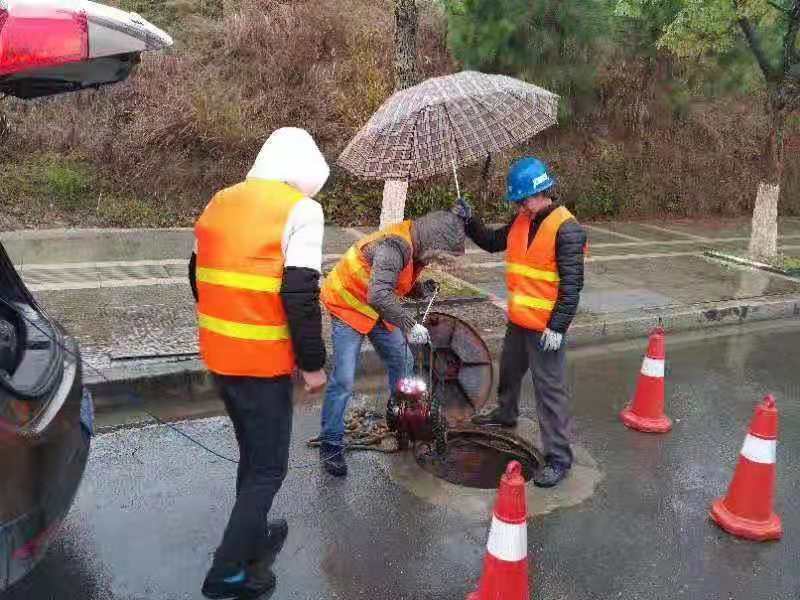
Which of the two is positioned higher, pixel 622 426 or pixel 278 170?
pixel 278 170

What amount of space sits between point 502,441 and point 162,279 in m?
4.13

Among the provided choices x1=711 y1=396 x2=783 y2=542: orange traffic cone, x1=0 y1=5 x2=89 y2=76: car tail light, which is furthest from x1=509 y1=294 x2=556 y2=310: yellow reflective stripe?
x1=0 y1=5 x2=89 y2=76: car tail light

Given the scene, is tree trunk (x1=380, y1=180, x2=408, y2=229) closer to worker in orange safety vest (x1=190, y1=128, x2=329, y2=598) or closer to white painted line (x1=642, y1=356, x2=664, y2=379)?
white painted line (x1=642, y1=356, x2=664, y2=379)

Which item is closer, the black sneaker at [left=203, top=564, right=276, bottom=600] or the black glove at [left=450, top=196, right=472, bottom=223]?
the black sneaker at [left=203, top=564, right=276, bottom=600]

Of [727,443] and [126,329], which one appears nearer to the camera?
[727,443]

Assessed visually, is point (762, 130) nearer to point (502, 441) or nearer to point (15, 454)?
point (502, 441)

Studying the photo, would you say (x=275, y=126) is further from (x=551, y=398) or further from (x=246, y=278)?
(x=246, y=278)

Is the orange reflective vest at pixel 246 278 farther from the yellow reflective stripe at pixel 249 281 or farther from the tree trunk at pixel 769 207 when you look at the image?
the tree trunk at pixel 769 207

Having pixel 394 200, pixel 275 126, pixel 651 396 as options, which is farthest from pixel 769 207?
pixel 275 126

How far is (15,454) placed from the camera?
2.49 meters

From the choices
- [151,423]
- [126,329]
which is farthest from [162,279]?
[151,423]

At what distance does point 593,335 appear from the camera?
23.1 ft

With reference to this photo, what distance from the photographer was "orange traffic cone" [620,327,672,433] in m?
4.96

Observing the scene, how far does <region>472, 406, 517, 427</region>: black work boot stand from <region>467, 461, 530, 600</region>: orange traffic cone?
200 cm
